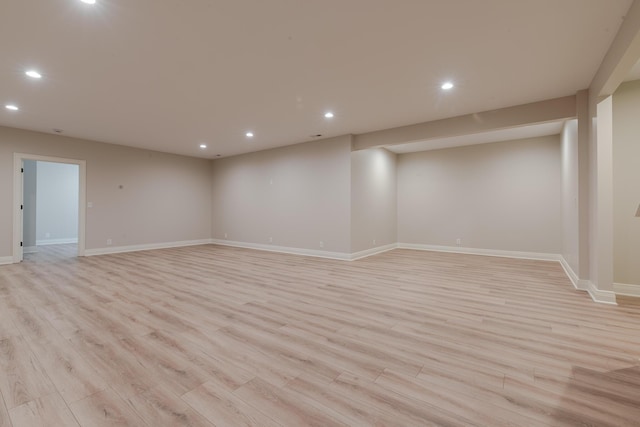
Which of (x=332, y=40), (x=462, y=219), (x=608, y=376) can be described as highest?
(x=332, y=40)

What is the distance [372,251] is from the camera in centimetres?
697

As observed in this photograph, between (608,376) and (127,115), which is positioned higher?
(127,115)

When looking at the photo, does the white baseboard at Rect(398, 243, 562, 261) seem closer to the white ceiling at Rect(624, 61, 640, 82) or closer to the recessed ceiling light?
the white ceiling at Rect(624, 61, 640, 82)

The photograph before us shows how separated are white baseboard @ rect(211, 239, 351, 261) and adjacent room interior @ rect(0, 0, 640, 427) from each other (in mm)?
69

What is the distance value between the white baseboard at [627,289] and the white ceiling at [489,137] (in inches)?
114

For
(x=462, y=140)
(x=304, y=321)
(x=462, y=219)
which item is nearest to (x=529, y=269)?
(x=462, y=219)

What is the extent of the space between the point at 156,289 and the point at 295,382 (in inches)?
117

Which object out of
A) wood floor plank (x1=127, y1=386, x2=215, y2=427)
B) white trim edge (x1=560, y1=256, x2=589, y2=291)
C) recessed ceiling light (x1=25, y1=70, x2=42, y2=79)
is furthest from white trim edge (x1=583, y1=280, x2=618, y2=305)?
recessed ceiling light (x1=25, y1=70, x2=42, y2=79)

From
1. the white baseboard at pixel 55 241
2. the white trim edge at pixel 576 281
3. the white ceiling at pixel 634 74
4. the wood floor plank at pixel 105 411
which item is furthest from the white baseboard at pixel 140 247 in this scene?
the white ceiling at pixel 634 74

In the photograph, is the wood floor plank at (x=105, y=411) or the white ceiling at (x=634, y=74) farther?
the white ceiling at (x=634, y=74)

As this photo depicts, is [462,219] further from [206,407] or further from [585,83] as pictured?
[206,407]

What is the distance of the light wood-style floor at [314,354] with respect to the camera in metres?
1.56

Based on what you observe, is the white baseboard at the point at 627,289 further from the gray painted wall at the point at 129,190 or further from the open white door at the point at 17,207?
the open white door at the point at 17,207

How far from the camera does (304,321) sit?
2818mm
